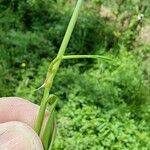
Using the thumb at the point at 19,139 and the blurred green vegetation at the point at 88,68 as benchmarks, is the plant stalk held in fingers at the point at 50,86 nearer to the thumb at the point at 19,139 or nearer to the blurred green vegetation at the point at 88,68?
the thumb at the point at 19,139

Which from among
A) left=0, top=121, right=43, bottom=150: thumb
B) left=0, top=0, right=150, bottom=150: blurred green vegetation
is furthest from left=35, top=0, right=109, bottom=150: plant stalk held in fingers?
left=0, top=0, right=150, bottom=150: blurred green vegetation

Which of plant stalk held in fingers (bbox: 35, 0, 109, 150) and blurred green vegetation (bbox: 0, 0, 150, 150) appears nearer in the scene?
plant stalk held in fingers (bbox: 35, 0, 109, 150)

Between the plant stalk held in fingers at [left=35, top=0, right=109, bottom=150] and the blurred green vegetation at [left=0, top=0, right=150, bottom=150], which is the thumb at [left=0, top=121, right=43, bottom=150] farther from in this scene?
the blurred green vegetation at [left=0, top=0, right=150, bottom=150]

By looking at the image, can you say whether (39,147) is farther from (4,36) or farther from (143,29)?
(143,29)

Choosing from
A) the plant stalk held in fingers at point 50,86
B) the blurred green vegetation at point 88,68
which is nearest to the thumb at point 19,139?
the plant stalk held in fingers at point 50,86

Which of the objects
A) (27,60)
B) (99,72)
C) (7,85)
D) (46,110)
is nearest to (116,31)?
(99,72)

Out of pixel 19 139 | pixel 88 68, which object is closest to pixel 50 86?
pixel 19 139
